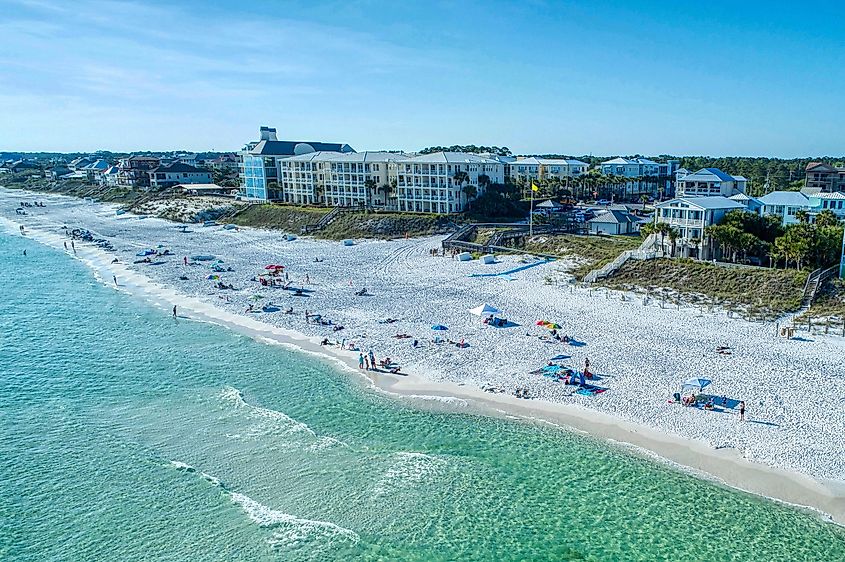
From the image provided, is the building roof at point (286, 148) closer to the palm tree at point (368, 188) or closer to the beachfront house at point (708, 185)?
the palm tree at point (368, 188)

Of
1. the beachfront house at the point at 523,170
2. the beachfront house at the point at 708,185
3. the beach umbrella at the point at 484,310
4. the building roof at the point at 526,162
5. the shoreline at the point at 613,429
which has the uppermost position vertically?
the building roof at the point at 526,162

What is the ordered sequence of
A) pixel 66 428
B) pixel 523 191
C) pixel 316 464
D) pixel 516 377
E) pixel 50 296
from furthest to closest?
pixel 523 191 → pixel 50 296 → pixel 516 377 → pixel 66 428 → pixel 316 464

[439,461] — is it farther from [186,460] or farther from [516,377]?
[186,460]

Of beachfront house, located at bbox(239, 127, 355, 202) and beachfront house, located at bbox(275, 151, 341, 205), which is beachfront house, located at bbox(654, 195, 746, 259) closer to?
beachfront house, located at bbox(275, 151, 341, 205)

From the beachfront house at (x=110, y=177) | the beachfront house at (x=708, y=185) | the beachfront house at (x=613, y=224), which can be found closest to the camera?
the beachfront house at (x=613, y=224)

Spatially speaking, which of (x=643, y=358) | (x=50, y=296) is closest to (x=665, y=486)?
(x=643, y=358)

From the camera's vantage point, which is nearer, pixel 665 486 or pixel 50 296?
pixel 665 486

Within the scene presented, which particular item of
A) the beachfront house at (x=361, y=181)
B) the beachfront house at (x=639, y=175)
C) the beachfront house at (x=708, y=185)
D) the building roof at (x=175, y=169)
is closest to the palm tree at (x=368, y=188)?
the beachfront house at (x=361, y=181)

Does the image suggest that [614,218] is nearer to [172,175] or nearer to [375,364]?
[375,364]
